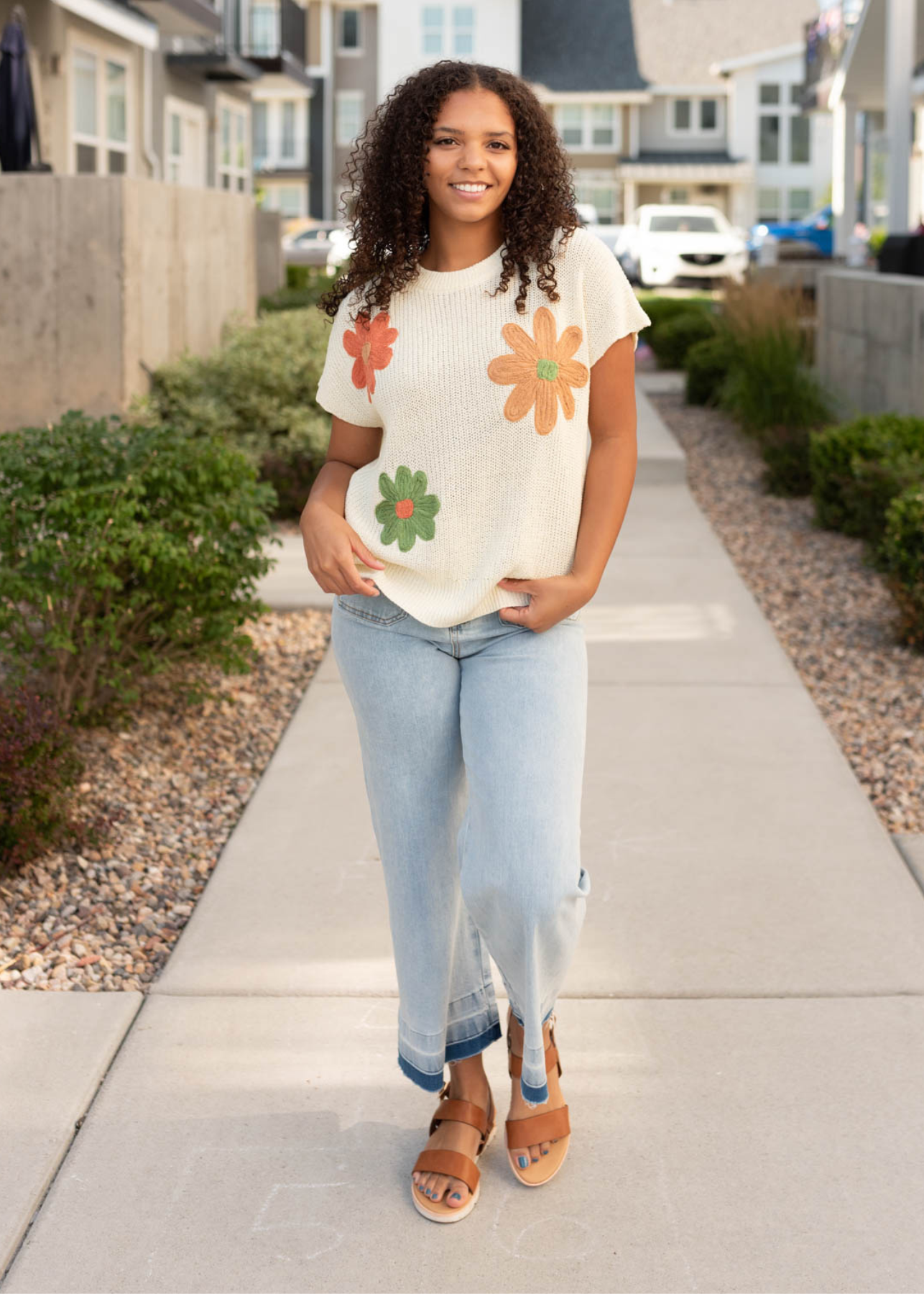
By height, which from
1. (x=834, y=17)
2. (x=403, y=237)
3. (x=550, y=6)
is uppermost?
(x=550, y=6)

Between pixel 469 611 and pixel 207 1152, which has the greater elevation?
pixel 469 611

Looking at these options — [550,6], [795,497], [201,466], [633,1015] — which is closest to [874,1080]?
[633,1015]

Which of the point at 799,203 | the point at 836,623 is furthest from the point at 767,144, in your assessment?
the point at 836,623

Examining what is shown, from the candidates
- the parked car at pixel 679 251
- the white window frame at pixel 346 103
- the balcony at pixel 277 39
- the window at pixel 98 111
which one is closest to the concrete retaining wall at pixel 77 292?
the window at pixel 98 111

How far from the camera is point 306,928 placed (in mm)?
3711

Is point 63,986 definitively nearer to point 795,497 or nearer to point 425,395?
point 425,395

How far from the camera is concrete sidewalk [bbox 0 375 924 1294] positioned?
98.0 inches

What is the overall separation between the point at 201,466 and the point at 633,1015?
2.50 m

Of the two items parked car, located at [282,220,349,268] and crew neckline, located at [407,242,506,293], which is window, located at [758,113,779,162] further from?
crew neckline, located at [407,242,506,293]

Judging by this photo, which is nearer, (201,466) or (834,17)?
(201,466)

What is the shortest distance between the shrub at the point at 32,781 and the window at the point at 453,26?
152 feet

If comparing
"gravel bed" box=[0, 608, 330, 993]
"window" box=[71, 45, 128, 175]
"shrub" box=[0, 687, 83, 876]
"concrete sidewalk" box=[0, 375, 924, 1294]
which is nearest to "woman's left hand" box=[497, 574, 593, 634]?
"concrete sidewalk" box=[0, 375, 924, 1294]

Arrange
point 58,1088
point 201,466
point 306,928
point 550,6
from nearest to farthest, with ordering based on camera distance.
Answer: point 58,1088, point 306,928, point 201,466, point 550,6

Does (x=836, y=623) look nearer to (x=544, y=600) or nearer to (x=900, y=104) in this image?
(x=544, y=600)
